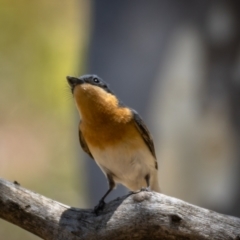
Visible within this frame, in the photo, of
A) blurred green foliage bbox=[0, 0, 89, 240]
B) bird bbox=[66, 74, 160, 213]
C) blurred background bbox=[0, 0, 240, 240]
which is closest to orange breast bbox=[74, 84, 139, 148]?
bird bbox=[66, 74, 160, 213]

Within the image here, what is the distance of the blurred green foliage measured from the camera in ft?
10.2

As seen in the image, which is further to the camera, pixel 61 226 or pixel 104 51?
pixel 104 51

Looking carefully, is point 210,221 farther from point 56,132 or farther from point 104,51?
point 56,132

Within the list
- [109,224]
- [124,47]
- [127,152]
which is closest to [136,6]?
[124,47]

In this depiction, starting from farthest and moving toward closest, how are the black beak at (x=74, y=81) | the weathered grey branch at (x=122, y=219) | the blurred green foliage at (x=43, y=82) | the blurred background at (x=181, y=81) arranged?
the blurred green foliage at (x=43, y=82) < the blurred background at (x=181, y=81) < the black beak at (x=74, y=81) < the weathered grey branch at (x=122, y=219)

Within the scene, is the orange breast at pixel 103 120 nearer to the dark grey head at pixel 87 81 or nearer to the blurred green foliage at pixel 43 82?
the dark grey head at pixel 87 81

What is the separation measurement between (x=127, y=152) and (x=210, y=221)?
1.74 feet

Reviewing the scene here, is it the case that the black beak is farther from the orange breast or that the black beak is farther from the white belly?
the white belly

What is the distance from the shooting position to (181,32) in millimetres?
2201

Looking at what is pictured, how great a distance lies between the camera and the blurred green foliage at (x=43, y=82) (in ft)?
10.2

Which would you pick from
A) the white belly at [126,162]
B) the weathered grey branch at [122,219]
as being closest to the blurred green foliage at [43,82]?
the white belly at [126,162]

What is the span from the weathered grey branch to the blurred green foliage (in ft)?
4.88

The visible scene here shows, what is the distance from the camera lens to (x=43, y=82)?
3.22m

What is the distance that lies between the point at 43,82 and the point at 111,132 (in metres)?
1.45
